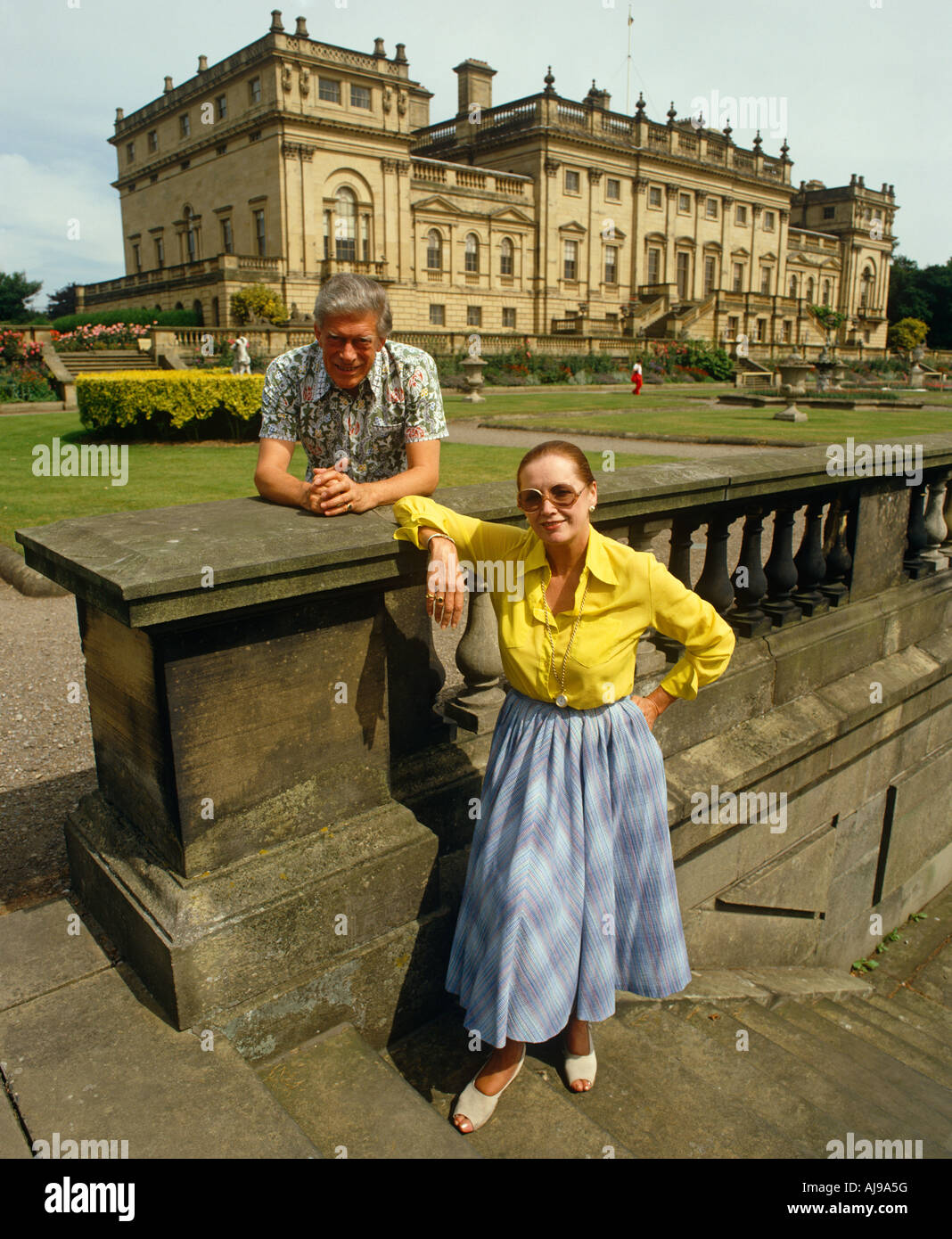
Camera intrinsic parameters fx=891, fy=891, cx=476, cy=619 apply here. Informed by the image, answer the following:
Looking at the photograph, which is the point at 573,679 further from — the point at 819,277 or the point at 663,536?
the point at 819,277

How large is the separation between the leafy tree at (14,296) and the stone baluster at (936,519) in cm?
7253

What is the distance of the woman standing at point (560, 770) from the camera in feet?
8.05

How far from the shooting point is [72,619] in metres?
6.77

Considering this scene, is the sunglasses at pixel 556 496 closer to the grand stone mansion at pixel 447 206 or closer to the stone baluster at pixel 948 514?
the stone baluster at pixel 948 514

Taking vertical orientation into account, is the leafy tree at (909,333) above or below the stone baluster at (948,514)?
above

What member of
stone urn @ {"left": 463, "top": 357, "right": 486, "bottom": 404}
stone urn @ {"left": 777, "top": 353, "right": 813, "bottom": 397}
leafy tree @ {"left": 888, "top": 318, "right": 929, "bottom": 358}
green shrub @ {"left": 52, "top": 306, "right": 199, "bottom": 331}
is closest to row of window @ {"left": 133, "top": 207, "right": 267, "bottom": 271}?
green shrub @ {"left": 52, "top": 306, "right": 199, "bottom": 331}

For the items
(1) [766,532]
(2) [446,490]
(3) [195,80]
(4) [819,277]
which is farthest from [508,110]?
(2) [446,490]

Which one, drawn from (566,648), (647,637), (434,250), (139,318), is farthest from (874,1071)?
(434,250)

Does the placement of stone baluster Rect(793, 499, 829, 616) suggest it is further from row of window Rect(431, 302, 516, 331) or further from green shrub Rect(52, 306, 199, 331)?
row of window Rect(431, 302, 516, 331)

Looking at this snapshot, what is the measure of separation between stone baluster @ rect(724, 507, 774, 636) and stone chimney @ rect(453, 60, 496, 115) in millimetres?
59125

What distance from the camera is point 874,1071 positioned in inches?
139

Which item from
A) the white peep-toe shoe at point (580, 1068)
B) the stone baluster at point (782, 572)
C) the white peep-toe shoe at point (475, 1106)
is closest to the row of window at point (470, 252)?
the stone baluster at point (782, 572)

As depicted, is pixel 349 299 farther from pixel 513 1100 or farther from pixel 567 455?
pixel 513 1100

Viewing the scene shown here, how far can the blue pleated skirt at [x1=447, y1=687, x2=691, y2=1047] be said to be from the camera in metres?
2.46
